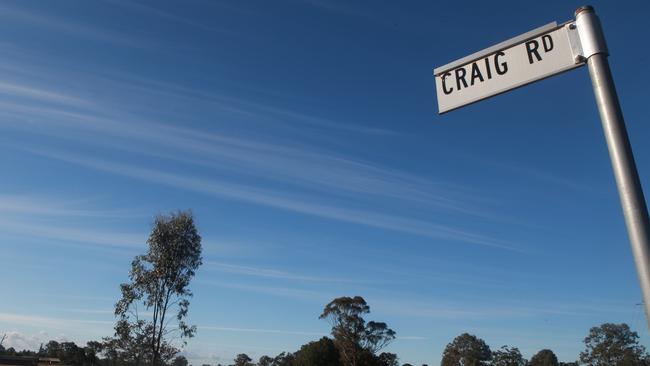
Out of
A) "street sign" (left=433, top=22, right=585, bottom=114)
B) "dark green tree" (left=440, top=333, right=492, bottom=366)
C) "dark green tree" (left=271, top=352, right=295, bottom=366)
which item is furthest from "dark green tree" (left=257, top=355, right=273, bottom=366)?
"street sign" (left=433, top=22, right=585, bottom=114)

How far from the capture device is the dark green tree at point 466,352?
85812 mm

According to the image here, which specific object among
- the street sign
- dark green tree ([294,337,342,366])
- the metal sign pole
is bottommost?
the metal sign pole

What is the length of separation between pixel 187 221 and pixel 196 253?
2083 mm

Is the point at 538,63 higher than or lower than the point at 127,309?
lower

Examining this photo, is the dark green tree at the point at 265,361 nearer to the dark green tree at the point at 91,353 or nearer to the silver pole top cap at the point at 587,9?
the dark green tree at the point at 91,353

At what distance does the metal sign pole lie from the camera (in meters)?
2.26

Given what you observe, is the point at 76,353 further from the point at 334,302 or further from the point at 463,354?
the point at 463,354

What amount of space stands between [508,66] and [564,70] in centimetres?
35

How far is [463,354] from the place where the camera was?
285ft

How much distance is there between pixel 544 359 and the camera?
9700 cm

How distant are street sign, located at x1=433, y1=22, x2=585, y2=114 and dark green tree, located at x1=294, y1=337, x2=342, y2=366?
6990cm

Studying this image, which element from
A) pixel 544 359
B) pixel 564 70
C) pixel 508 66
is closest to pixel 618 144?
pixel 564 70

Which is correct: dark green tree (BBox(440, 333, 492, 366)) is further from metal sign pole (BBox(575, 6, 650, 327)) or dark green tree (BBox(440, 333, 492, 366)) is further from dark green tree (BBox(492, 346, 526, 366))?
metal sign pole (BBox(575, 6, 650, 327))

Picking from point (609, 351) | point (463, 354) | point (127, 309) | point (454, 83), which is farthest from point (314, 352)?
point (454, 83)
